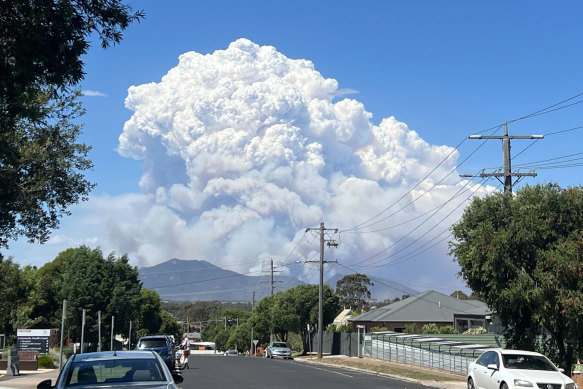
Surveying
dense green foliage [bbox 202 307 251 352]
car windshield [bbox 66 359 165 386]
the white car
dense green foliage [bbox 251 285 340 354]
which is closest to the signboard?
the white car

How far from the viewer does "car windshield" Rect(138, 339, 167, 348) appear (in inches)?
1197

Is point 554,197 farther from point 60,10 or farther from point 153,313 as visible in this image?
point 153,313

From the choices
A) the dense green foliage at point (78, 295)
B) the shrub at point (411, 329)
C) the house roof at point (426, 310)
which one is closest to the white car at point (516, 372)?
the dense green foliage at point (78, 295)

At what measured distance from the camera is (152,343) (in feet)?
101

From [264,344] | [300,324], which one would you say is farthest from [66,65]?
[264,344]

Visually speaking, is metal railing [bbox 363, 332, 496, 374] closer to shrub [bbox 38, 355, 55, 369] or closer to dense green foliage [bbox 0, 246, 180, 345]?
shrub [bbox 38, 355, 55, 369]

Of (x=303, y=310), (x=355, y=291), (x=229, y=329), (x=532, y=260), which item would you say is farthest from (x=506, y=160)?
(x=229, y=329)

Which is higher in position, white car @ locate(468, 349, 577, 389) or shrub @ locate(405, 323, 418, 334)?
shrub @ locate(405, 323, 418, 334)

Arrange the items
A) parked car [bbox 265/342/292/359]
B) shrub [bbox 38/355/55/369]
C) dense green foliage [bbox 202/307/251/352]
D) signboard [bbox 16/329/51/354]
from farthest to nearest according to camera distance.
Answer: dense green foliage [bbox 202/307/251/352]
parked car [bbox 265/342/292/359]
shrub [bbox 38/355/55/369]
signboard [bbox 16/329/51/354]

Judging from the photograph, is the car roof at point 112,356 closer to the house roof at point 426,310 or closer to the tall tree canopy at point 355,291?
the house roof at point 426,310

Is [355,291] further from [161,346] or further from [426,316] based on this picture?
[161,346]

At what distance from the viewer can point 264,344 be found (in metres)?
104

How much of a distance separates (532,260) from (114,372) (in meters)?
17.0

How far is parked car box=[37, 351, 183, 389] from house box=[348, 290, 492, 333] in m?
63.1
